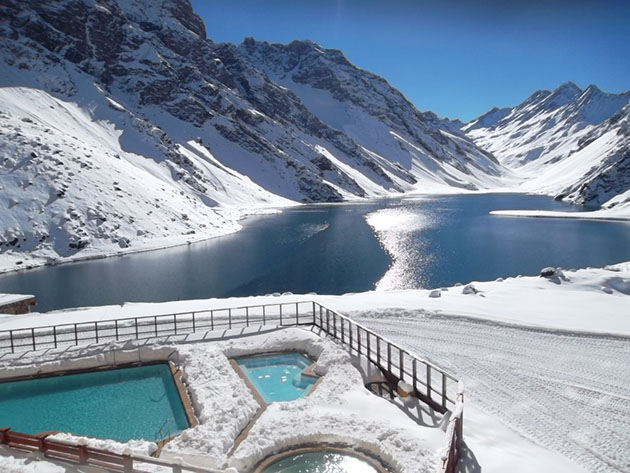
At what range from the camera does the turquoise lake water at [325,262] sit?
42719mm

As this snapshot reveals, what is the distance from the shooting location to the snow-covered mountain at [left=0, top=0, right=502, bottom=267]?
60375 mm

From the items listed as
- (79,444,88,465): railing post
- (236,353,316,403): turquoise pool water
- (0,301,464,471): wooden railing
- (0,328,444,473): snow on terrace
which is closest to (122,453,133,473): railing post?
(79,444,88,465): railing post

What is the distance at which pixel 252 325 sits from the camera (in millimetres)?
24641

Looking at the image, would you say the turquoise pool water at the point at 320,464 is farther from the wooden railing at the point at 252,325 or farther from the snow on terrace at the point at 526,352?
the wooden railing at the point at 252,325

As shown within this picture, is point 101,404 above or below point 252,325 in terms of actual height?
below

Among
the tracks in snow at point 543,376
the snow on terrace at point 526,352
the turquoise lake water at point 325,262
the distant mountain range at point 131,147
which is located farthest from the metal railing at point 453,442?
the distant mountain range at point 131,147

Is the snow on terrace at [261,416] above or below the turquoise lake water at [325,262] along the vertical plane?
below

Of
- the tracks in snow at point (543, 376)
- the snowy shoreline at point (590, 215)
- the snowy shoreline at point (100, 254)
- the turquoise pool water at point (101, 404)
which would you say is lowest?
the turquoise pool water at point (101, 404)

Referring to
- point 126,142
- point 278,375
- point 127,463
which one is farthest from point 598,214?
point 127,463

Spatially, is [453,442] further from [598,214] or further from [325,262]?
[598,214]

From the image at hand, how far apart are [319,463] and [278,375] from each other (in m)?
7.02

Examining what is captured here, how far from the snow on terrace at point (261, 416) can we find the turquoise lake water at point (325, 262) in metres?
19.2

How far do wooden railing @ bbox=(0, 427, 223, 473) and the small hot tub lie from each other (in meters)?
3.37

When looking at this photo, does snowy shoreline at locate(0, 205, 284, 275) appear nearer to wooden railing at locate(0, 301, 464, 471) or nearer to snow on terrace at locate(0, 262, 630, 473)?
snow on terrace at locate(0, 262, 630, 473)
